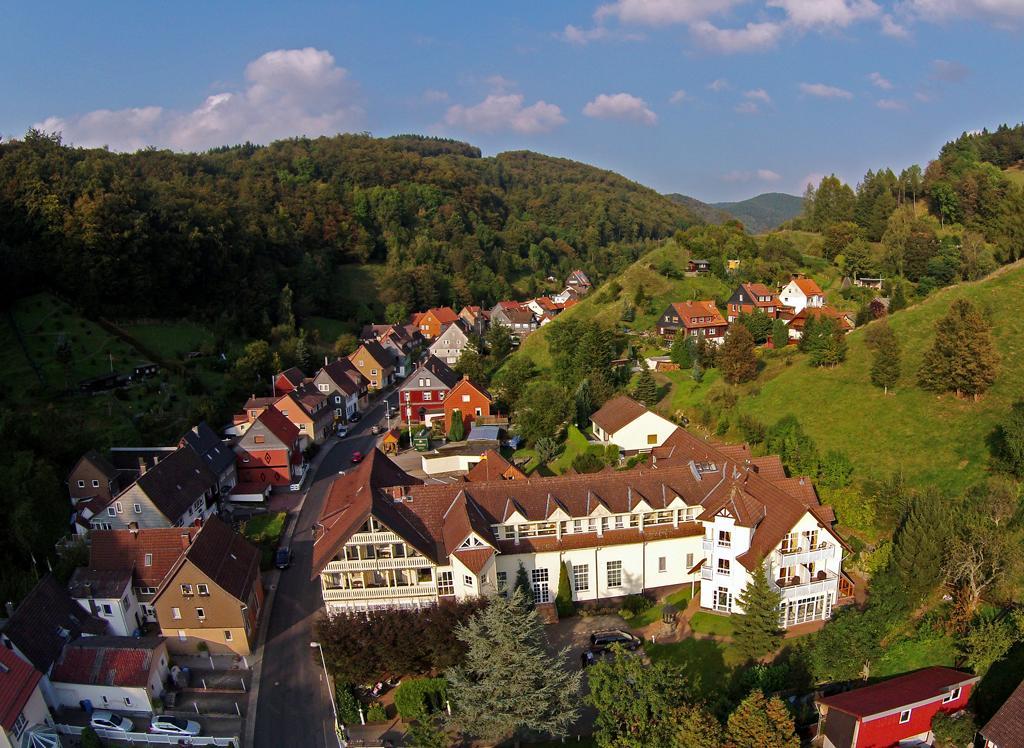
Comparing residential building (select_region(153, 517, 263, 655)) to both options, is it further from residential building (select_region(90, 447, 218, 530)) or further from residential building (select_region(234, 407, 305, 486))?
residential building (select_region(234, 407, 305, 486))

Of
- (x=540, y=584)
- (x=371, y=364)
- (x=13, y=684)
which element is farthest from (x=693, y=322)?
(x=13, y=684)

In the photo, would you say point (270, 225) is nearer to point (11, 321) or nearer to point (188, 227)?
point (188, 227)

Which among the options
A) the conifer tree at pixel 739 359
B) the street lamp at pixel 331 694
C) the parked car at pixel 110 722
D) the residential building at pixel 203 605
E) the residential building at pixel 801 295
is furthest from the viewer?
the residential building at pixel 801 295

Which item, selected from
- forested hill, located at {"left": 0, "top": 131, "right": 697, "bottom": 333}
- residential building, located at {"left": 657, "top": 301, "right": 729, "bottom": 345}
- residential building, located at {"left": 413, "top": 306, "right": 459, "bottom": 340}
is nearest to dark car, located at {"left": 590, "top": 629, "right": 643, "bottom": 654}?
residential building, located at {"left": 657, "top": 301, "right": 729, "bottom": 345}

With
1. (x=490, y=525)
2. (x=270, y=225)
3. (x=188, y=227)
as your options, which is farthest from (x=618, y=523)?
(x=270, y=225)

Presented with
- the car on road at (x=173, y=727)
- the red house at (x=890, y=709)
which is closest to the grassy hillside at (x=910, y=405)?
the red house at (x=890, y=709)

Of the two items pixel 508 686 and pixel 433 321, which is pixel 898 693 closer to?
pixel 508 686

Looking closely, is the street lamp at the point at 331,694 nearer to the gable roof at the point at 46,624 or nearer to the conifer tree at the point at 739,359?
the gable roof at the point at 46,624
